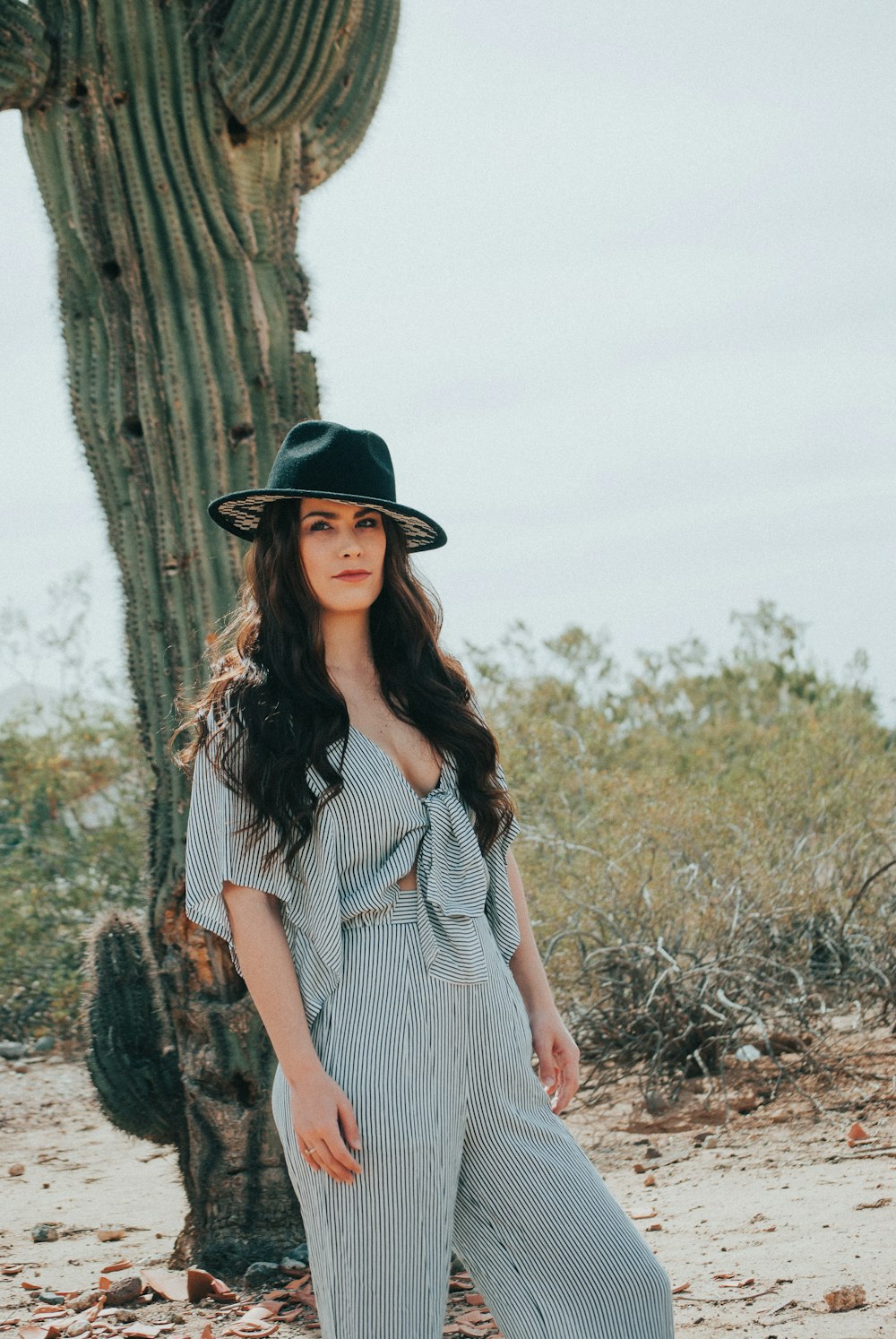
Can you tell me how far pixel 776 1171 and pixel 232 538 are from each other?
2.60 metres

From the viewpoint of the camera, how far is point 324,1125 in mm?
2115

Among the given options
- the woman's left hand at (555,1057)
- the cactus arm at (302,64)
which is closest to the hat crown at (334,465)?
the woman's left hand at (555,1057)

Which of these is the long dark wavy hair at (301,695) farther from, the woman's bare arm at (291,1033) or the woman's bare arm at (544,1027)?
the woman's bare arm at (544,1027)

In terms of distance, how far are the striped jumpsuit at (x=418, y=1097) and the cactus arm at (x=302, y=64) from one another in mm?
2614

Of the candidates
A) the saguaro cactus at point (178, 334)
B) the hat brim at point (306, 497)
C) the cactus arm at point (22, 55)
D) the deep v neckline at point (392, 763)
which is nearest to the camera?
the deep v neckline at point (392, 763)

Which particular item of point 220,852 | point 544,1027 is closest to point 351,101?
point 220,852

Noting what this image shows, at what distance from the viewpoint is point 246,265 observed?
4172mm

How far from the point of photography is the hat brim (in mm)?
2506

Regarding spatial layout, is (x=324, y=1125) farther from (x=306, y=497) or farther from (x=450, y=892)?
(x=306, y=497)

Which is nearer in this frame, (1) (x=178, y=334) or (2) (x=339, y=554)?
(2) (x=339, y=554)

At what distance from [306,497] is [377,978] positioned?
886mm

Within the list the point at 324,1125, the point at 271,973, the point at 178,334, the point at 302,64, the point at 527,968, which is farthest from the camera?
the point at 302,64

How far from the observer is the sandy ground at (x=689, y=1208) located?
133 inches

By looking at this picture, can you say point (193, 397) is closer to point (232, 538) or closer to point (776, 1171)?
point (232, 538)
